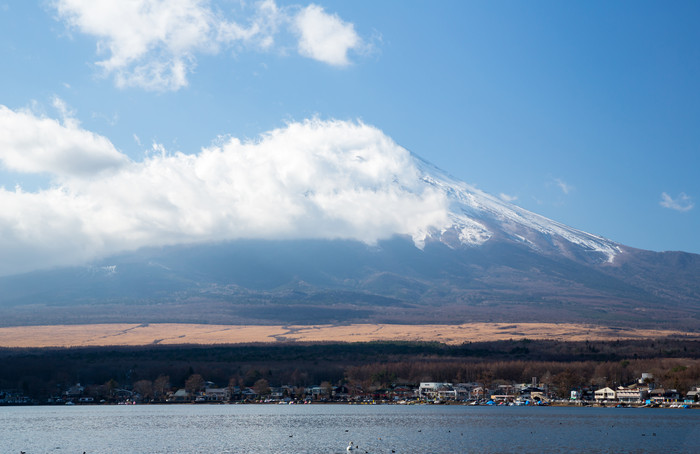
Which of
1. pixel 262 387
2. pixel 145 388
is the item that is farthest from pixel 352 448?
pixel 145 388

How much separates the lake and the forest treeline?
25707 mm

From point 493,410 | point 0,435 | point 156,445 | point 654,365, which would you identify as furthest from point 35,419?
point 654,365

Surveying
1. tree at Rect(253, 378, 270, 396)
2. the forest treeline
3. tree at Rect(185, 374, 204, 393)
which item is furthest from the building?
tree at Rect(185, 374, 204, 393)

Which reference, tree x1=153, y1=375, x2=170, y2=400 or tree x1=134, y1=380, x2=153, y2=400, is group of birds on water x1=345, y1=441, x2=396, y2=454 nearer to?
tree x1=134, y1=380, x2=153, y2=400

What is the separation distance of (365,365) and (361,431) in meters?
68.2

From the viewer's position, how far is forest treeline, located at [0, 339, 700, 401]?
124 metres

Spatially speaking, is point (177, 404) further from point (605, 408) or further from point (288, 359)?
point (605, 408)

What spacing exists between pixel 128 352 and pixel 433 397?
7094 centimetres

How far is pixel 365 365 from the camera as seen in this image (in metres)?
137

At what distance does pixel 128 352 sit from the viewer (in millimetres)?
162000

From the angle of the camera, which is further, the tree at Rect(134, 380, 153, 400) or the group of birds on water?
the tree at Rect(134, 380, 153, 400)

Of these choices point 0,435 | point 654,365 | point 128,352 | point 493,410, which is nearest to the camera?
point 0,435

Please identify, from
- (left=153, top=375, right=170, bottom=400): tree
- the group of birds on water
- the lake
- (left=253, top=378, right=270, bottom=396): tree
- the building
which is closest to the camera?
the group of birds on water

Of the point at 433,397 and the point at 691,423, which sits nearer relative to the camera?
the point at 691,423
